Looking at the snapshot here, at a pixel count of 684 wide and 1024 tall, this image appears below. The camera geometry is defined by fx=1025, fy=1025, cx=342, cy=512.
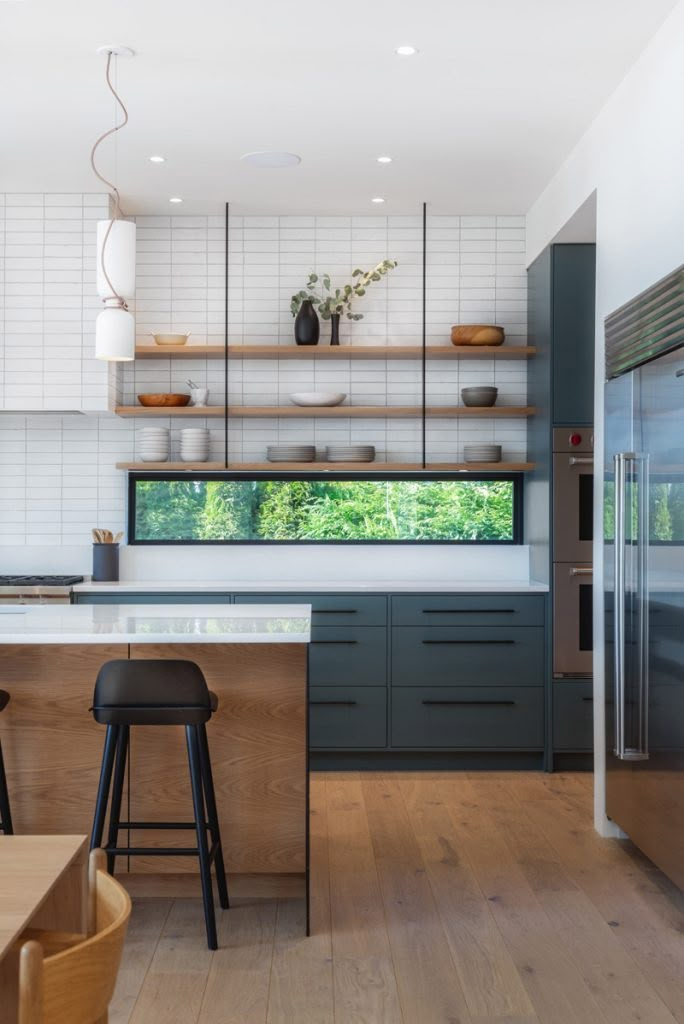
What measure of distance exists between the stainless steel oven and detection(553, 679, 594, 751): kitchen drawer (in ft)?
0.21

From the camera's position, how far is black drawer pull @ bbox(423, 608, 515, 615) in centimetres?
530

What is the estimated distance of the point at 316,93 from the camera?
4.15 m

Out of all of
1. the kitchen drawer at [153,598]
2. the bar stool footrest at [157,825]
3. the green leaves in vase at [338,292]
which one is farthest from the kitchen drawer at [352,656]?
the bar stool footrest at [157,825]

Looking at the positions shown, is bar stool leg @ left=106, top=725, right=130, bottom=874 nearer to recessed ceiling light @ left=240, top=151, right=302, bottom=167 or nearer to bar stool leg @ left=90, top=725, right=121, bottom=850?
bar stool leg @ left=90, top=725, right=121, bottom=850

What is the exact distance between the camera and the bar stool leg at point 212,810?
327cm

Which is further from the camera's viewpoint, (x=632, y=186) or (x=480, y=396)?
(x=480, y=396)

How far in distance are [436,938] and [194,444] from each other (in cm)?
320

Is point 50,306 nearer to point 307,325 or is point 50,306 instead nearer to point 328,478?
point 307,325

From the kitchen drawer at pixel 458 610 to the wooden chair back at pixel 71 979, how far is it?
3839mm

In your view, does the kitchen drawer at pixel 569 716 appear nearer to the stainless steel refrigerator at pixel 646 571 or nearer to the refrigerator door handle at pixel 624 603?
Answer: the stainless steel refrigerator at pixel 646 571

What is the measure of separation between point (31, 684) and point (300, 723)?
0.92 m

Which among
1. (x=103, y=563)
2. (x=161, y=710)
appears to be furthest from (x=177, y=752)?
(x=103, y=563)

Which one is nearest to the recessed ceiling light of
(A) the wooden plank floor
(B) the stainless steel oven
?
(B) the stainless steel oven

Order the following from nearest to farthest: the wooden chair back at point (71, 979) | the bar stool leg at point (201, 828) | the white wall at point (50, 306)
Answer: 1. the wooden chair back at point (71, 979)
2. the bar stool leg at point (201, 828)
3. the white wall at point (50, 306)
